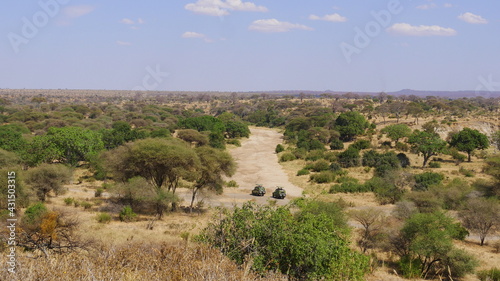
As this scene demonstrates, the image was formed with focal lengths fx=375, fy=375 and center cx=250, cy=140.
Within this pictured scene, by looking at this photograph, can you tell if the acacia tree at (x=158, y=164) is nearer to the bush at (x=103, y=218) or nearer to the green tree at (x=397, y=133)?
the bush at (x=103, y=218)

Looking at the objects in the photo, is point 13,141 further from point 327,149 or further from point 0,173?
point 327,149

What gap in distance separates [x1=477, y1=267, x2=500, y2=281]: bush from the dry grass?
12585 mm

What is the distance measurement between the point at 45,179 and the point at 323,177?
25597mm

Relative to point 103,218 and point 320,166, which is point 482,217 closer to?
point 103,218

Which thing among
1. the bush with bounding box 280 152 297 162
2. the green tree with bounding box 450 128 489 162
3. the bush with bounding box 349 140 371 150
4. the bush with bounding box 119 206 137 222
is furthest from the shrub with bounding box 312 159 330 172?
the bush with bounding box 119 206 137 222

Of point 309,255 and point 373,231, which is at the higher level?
point 309,255

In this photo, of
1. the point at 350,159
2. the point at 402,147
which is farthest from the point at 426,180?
the point at 402,147

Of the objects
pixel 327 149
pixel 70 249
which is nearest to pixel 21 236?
pixel 70 249

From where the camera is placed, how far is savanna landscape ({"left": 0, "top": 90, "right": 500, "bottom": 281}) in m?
10.4

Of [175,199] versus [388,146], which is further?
[388,146]

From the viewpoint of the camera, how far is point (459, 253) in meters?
16.8

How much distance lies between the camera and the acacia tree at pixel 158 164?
82.3 ft

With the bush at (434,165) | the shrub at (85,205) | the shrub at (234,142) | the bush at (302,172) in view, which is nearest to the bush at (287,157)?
the bush at (302,172)

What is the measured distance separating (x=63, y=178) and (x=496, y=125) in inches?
2712
